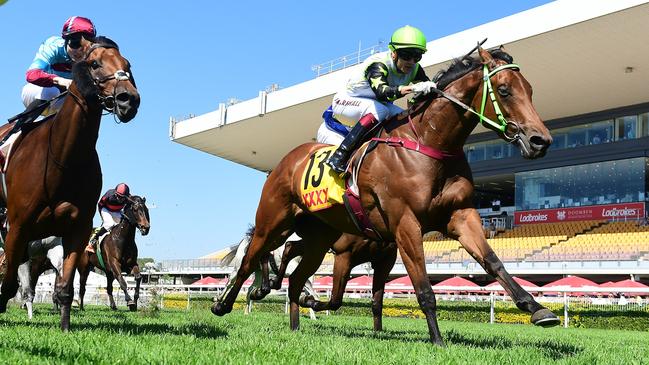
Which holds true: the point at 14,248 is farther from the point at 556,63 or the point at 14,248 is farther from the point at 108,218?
the point at 556,63

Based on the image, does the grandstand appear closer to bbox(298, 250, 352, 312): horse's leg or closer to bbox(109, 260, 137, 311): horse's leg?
bbox(109, 260, 137, 311): horse's leg

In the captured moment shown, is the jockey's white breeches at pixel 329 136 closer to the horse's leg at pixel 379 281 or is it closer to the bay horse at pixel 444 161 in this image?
the bay horse at pixel 444 161

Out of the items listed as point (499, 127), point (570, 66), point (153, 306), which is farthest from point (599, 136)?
point (499, 127)

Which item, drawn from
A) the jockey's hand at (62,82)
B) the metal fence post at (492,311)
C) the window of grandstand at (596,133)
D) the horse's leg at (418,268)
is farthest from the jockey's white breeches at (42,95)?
the window of grandstand at (596,133)

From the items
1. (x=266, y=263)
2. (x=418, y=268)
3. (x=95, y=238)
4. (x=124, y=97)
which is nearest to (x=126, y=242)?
(x=95, y=238)

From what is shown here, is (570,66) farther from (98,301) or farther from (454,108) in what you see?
(454,108)

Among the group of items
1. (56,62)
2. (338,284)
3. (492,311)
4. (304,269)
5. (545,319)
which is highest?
(56,62)

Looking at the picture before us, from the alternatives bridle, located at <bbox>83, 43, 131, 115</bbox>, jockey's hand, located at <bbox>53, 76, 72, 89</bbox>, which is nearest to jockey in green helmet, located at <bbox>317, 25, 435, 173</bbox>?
bridle, located at <bbox>83, 43, 131, 115</bbox>

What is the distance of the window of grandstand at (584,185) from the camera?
116 ft

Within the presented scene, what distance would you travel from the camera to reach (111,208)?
14320 millimetres

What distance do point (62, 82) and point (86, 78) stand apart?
640 mm

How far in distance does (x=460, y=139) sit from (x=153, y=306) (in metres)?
6.66

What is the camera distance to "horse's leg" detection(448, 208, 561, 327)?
15.9ft

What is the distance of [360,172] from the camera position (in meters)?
6.05
